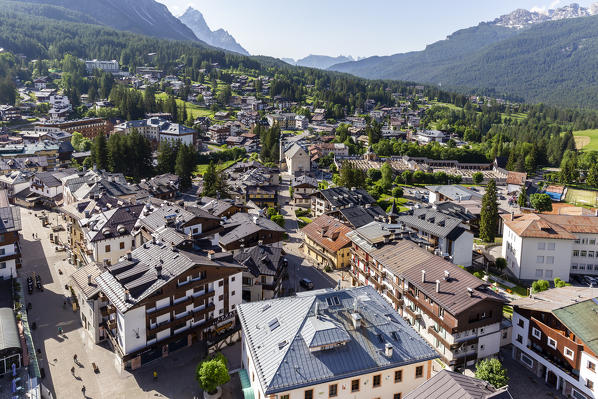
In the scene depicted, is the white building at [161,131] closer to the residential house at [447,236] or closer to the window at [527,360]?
the residential house at [447,236]

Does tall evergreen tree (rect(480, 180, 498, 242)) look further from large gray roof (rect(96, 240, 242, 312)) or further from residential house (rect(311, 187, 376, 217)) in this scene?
large gray roof (rect(96, 240, 242, 312))

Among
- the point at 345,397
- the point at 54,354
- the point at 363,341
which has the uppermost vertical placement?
the point at 363,341

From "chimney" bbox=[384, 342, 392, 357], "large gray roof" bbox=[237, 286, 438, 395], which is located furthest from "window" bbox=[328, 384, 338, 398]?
"chimney" bbox=[384, 342, 392, 357]

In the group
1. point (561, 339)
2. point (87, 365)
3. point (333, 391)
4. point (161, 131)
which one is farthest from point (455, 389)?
point (161, 131)

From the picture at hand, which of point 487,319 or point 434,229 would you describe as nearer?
point 487,319

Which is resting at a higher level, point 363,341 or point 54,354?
point 363,341

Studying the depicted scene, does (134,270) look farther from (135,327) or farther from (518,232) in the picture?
(518,232)

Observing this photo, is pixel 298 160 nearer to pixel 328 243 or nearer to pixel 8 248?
pixel 328 243

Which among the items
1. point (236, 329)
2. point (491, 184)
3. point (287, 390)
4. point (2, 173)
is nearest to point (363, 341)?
point (287, 390)

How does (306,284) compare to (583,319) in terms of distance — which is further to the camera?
(306,284)
